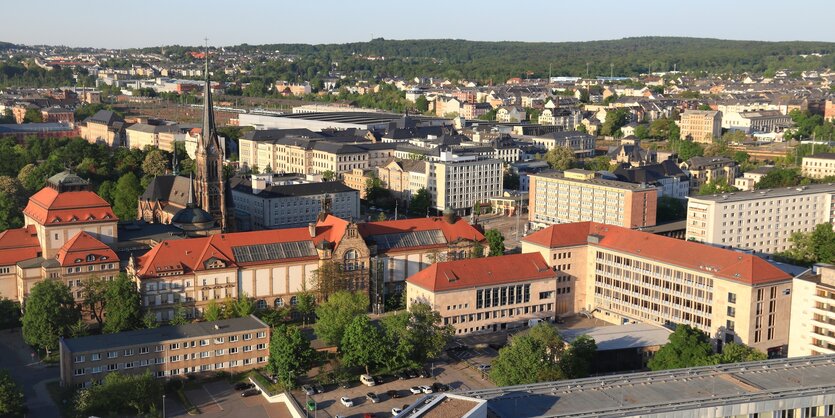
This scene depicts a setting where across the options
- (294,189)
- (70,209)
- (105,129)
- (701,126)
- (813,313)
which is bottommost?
(813,313)

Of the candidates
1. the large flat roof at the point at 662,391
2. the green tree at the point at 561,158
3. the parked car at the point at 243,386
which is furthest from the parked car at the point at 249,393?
the green tree at the point at 561,158

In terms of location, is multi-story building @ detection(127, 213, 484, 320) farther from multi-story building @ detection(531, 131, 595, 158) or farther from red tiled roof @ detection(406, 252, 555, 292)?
multi-story building @ detection(531, 131, 595, 158)

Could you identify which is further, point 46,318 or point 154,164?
point 154,164

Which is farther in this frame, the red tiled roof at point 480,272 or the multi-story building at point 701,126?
the multi-story building at point 701,126

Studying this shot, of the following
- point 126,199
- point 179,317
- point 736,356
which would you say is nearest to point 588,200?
point 736,356

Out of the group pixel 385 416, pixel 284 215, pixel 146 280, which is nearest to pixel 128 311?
pixel 146 280

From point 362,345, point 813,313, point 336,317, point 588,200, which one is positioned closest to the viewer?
point 362,345

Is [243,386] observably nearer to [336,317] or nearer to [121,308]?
[336,317]

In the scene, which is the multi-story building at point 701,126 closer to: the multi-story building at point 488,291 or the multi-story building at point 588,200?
the multi-story building at point 588,200
